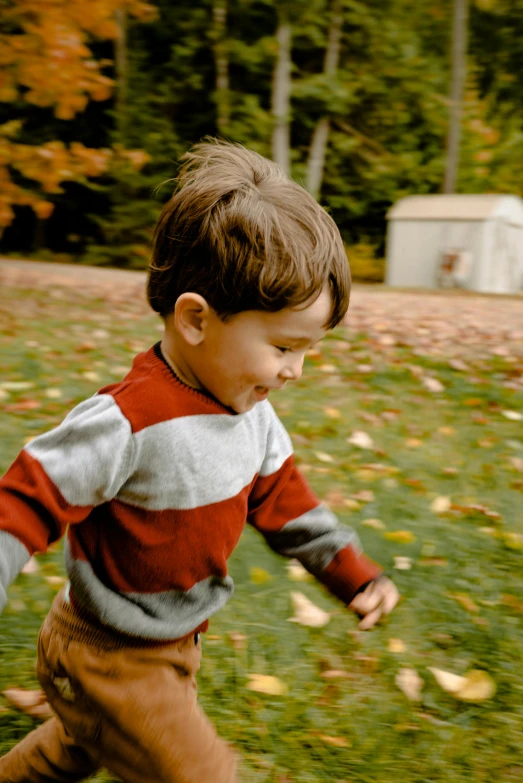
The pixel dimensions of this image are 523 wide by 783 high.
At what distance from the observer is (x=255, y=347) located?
4.59 ft

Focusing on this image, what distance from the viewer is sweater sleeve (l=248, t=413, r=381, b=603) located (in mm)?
1711

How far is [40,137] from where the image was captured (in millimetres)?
15539

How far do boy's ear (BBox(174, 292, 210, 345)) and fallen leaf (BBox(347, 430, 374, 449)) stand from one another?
2.49 m

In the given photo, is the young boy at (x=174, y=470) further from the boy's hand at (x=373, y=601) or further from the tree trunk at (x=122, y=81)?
the tree trunk at (x=122, y=81)

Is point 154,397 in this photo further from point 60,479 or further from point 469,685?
point 469,685

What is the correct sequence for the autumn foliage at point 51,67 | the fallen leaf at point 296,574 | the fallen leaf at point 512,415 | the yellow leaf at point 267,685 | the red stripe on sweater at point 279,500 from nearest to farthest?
the red stripe on sweater at point 279,500
the yellow leaf at point 267,685
the fallen leaf at point 296,574
the fallen leaf at point 512,415
the autumn foliage at point 51,67

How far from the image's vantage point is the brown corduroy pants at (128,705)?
4.69 ft

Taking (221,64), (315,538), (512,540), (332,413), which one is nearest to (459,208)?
(221,64)

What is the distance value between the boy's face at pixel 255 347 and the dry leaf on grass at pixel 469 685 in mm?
1218

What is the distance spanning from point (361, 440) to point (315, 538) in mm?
2140

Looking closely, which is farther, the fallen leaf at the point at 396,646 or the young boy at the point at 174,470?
the fallen leaf at the point at 396,646

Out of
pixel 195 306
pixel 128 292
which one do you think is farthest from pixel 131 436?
pixel 128 292

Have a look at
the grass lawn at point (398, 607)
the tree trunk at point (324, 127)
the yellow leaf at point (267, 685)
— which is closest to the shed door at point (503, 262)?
the tree trunk at point (324, 127)

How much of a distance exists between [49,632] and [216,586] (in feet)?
1.13
